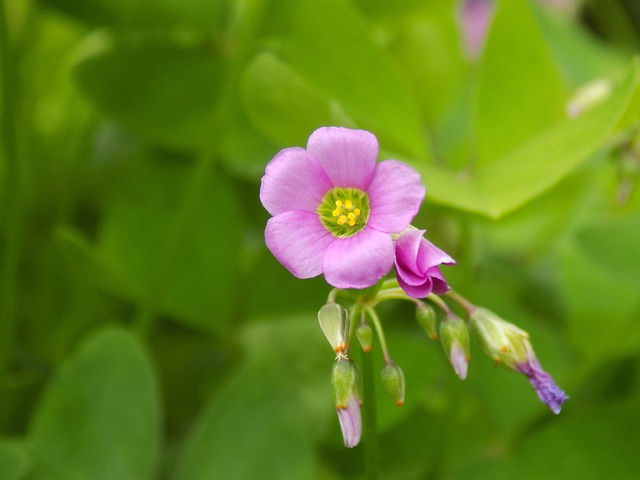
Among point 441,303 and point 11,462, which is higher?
point 441,303

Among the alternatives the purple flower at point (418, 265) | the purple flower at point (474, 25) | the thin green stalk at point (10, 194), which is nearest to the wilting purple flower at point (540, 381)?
the purple flower at point (418, 265)

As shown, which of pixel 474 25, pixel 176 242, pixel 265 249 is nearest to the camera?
pixel 176 242

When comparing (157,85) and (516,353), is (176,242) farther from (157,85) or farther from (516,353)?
(516,353)

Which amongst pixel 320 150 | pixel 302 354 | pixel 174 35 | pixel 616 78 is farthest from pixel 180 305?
pixel 616 78

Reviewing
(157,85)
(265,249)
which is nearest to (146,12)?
(157,85)

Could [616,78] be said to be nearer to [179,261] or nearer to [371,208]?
[179,261]

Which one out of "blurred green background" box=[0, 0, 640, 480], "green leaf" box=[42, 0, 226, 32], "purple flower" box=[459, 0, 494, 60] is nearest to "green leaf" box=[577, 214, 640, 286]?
"blurred green background" box=[0, 0, 640, 480]

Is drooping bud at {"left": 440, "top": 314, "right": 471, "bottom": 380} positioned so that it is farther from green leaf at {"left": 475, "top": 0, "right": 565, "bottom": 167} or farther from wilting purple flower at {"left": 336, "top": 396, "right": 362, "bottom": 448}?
green leaf at {"left": 475, "top": 0, "right": 565, "bottom": 167}

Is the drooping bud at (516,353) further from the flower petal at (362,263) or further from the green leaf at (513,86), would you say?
the green leaf at (513,86)
